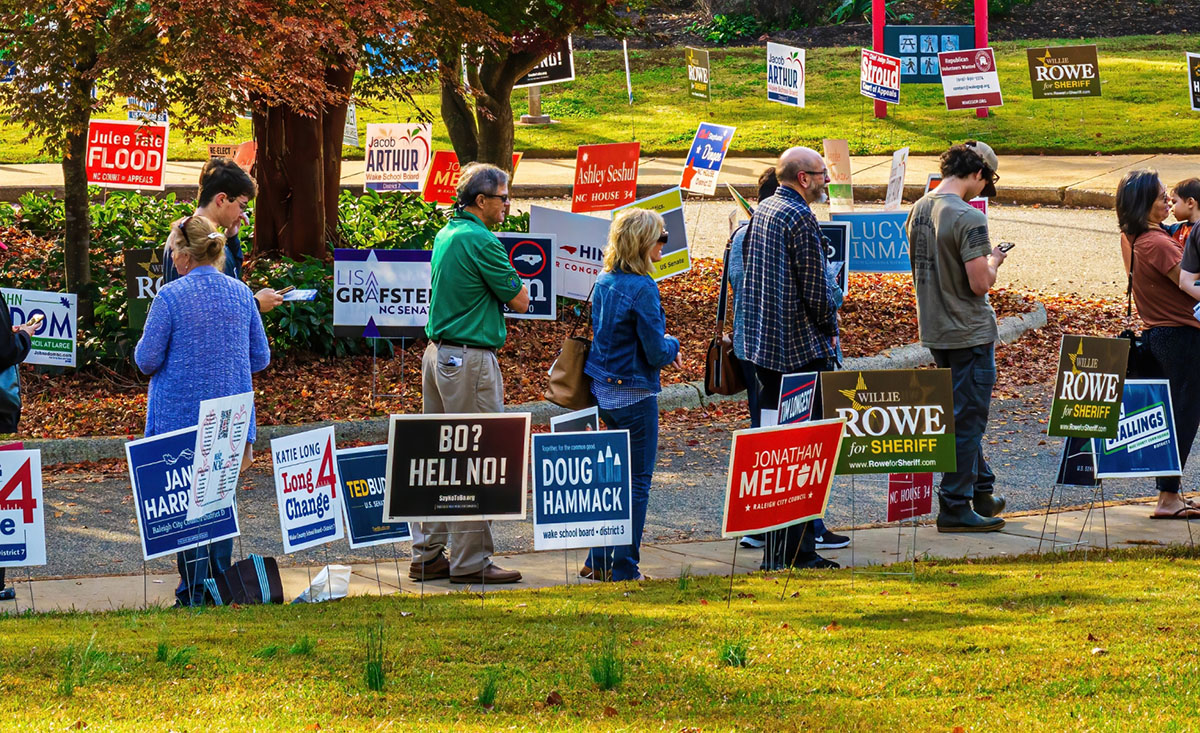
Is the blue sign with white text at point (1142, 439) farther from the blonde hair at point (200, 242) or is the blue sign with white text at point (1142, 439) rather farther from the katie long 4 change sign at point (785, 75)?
the katie long 4 change sign at point (785, 75)

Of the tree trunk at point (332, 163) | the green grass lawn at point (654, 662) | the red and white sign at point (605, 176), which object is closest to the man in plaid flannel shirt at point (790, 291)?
the green grass lawn at point (654, 662)

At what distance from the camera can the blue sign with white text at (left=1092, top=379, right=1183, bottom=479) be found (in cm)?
713

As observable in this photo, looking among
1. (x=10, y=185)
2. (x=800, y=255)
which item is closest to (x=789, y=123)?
(x=10, y=185)

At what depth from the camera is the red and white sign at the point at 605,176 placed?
12289 mm

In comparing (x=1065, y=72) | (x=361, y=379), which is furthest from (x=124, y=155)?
(x=1065, y=72)

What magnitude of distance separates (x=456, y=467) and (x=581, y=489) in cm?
58

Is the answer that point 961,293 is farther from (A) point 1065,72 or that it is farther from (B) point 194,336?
(A) point 1065,72

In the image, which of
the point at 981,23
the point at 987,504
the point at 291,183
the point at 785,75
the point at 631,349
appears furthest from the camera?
the point at 981,23

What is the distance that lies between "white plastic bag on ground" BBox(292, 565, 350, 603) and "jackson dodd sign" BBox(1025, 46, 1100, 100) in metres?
16.8

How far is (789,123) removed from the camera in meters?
25.0

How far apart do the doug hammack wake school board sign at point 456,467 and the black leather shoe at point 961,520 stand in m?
2.78

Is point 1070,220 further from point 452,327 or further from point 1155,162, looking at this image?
point 452,327

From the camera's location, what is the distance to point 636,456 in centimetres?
652

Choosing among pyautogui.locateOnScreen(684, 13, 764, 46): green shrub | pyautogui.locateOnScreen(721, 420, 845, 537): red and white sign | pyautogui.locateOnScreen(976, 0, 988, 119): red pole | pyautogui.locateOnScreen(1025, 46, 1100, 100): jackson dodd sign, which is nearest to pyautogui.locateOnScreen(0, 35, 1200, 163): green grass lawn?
pyautogui.locateOnScreen(976, 0, 988, 119): red pole
